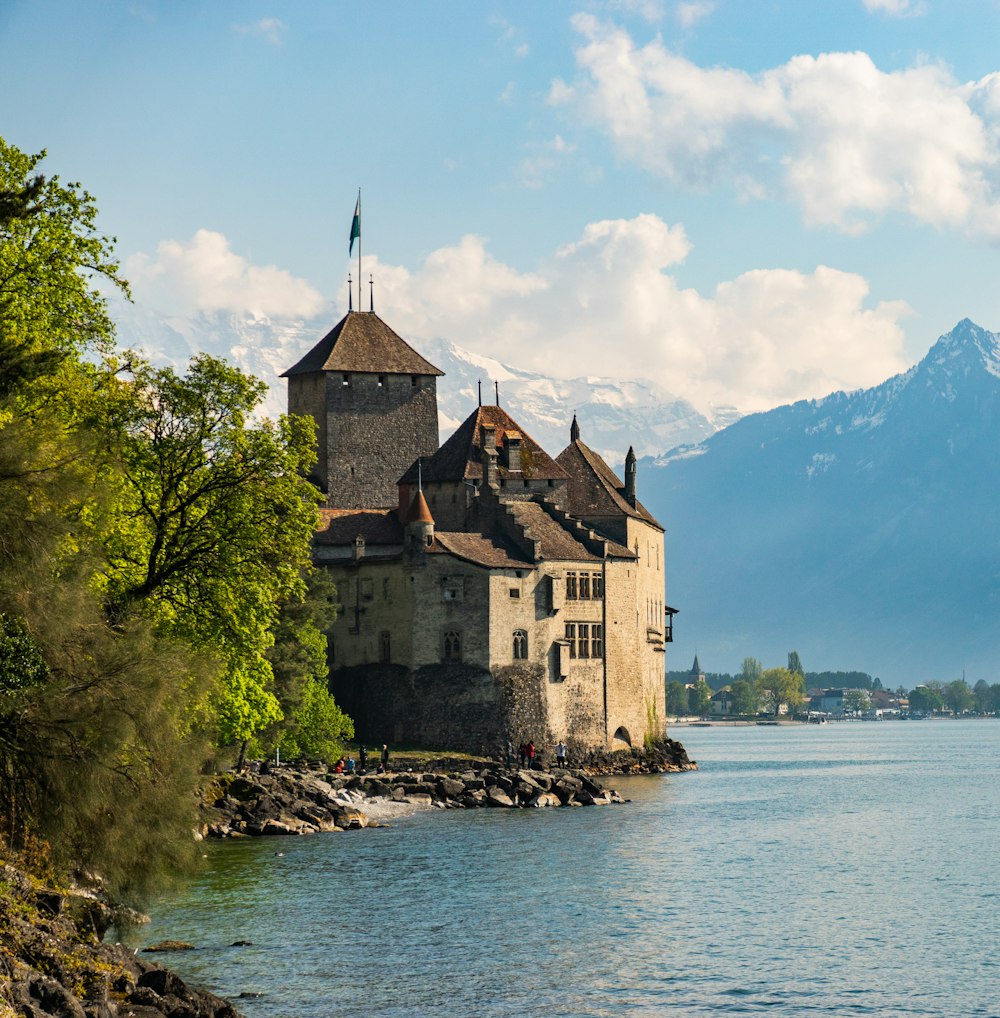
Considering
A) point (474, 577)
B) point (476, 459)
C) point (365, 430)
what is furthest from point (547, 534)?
point (365, 430)

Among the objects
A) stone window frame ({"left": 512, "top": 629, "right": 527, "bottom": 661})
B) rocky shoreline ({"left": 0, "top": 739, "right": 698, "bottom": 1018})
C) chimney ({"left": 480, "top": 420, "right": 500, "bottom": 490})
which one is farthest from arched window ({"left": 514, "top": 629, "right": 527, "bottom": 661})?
chimney ({"left": 480, "top": 420, "right": 500, "bottom": 490})

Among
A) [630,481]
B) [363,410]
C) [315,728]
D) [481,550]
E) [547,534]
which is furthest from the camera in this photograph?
[630,481]

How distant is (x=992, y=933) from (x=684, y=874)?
13.4 metres

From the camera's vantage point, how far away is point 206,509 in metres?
41.3

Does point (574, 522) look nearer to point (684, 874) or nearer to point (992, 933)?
point (684, 874)

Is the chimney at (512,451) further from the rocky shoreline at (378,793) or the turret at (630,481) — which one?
the rocky shoreline at (378,793)

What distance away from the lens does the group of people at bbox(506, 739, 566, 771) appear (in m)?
91.4

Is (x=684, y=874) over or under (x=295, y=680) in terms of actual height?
under

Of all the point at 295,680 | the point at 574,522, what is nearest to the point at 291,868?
the point at 295,680

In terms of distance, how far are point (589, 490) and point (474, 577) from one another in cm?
1394

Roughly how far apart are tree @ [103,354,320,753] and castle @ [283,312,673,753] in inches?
1975

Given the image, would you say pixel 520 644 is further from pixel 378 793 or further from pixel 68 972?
pixel 68 972

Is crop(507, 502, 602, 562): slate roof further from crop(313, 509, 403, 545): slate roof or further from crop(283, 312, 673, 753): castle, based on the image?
crop(313, 509, 403, 545): slate roof

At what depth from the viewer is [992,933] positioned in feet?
144
